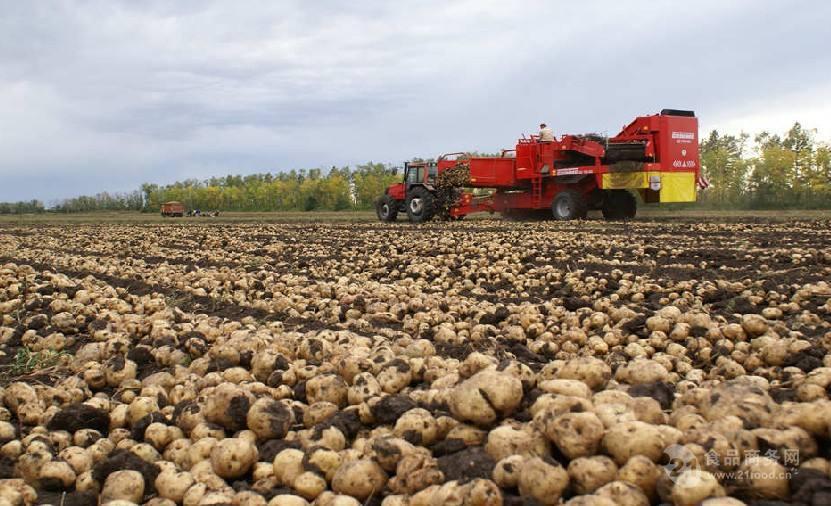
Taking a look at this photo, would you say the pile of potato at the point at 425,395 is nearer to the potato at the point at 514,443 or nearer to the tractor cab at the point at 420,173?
the potato at the point at 514,443

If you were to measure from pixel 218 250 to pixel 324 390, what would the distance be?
349 inches

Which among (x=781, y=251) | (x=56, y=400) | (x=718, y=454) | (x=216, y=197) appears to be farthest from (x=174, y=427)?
(x=216, y=197)

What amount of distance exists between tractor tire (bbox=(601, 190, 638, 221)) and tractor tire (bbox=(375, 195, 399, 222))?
22.2 ft

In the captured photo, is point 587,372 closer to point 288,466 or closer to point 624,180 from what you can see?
point 288,466

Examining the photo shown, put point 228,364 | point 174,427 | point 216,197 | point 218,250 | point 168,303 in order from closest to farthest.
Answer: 1. point 174,427
2. point 228,364
3. point 168,303
4. point 218,250
5. point 216,197

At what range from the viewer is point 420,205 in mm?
19719

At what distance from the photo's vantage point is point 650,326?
4.11 m

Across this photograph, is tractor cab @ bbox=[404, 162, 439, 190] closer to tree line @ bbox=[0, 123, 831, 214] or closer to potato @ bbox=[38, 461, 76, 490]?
tree line @ bbox=[0, 123, 831, 214]

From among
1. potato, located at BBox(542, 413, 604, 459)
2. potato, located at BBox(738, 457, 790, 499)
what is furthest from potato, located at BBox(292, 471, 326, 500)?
potato, located at BBox(738, 457, 790, 499)

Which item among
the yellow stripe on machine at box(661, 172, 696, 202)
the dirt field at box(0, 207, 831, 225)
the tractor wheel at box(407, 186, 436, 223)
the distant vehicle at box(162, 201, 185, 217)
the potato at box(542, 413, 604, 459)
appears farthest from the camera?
the distant vehicle at box(162, 201, 185, 217)

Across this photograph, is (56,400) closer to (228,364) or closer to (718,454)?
(228,364)

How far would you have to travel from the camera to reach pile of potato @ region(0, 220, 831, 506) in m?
1.98

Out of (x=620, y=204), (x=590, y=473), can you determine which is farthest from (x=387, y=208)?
(x=590, y=473)

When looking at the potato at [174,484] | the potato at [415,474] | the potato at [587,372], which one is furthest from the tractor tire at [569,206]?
the potato at [174,484]
